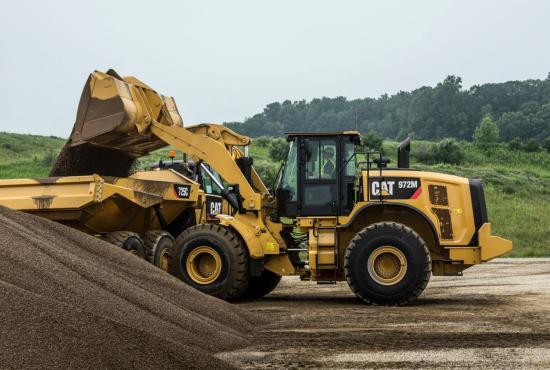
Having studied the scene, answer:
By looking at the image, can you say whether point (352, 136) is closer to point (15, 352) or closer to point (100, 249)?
point (100, 249)

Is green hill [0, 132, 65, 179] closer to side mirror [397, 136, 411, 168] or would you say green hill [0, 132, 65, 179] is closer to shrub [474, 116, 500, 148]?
side mirror [397, 136, 411, 168]

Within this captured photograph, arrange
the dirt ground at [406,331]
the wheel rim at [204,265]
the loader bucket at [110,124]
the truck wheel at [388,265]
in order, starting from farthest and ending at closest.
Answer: the loader bucket at [110,124] < the wheel rim at [204,265] < the truck wheel at [388,265] < the dirt ground at [406,331]

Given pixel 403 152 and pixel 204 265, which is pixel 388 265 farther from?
pixel 204 265

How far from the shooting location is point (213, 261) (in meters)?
13.2

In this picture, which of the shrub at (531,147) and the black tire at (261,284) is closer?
the black tire at (261,284)

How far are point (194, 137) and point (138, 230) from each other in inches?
78.7

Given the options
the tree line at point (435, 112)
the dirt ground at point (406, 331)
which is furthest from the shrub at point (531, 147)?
the dirt ground at point (406, 331)

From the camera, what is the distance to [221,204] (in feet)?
57.7

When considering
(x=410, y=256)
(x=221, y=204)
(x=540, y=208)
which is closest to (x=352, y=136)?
(x=410, y=256)

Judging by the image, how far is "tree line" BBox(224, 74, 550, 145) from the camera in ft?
258

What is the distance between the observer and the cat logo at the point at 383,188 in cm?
1287

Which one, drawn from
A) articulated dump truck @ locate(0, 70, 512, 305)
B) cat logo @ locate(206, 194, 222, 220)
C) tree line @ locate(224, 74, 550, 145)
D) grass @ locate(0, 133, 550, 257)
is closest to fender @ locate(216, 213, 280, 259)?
articulated dump truck @ locate(0, 70, 512, 305)

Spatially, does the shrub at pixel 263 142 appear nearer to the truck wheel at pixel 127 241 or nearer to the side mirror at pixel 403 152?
the side mirror at pixel 403 152

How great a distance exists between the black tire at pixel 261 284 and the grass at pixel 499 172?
12.4 metres
